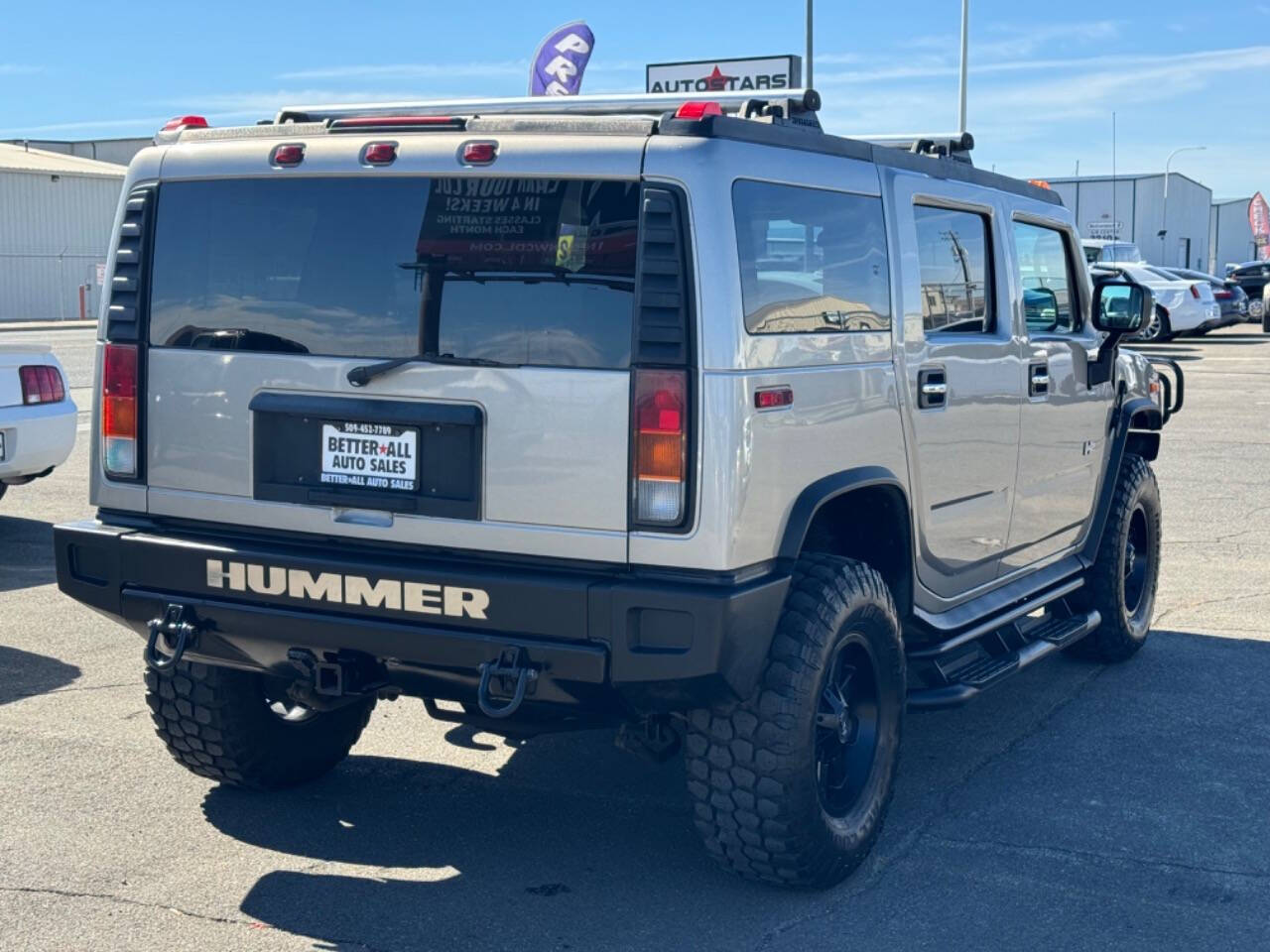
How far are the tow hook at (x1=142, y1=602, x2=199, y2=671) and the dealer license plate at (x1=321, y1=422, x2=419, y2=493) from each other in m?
0.54

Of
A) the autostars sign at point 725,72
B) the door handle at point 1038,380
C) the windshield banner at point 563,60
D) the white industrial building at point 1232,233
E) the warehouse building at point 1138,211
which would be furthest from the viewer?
the white industrial building at point 1232,233

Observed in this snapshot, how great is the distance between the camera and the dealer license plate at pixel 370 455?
4.13 m

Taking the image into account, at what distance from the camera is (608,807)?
16.4ft

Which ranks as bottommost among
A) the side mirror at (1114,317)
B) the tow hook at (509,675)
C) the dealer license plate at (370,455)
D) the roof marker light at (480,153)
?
the tow hook at (509,675)

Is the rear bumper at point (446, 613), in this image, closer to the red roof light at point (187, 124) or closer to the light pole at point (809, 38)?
the red roof light at point (187, 124)

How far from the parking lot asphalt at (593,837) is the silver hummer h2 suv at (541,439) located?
249 mm

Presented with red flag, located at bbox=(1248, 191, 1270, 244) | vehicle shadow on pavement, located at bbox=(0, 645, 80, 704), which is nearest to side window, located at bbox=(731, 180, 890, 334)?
vehicle shadow on pavement, located at bbox=(0, 645, 80, 704)

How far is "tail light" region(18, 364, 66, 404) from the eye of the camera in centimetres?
879

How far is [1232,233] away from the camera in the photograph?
83.7 m

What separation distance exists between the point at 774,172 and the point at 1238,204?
8586 cm

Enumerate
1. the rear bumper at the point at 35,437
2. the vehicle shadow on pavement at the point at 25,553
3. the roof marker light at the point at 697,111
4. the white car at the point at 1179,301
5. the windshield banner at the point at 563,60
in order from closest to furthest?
1. the roof marker light at the point at 697,111
2. the vehicle shadow on pavement at the point at 25,553
3. the rear bumper at the point at 35,437
4. the windshield banner at the point at 563,60
5. the white car at the point at 1179,301

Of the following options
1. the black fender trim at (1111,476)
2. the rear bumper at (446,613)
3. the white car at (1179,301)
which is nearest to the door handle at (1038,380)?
the black fender trim at (1111,476)

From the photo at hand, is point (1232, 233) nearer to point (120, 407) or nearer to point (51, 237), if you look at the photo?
point (51, 237)

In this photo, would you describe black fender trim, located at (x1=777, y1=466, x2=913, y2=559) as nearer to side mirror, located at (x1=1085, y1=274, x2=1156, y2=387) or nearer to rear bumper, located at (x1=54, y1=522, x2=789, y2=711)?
rear bumper, located at (x1=54, y1=522, x2=789, y2=711)
